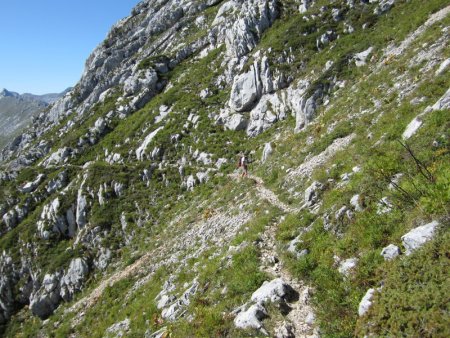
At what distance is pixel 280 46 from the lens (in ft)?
133

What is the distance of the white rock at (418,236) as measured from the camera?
7.92 m

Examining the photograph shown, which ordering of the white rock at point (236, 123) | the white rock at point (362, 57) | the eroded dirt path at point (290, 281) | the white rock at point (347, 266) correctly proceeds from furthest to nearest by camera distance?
the white rock at point (236, 123), the white rock at point (362, 57), the white rock at point (347, 266), the eroded dirt path at point (290, 281)

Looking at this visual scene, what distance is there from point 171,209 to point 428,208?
27.8 m

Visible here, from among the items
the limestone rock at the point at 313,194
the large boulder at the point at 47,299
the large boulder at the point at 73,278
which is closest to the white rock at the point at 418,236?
the limestone rock at the point at 313,194

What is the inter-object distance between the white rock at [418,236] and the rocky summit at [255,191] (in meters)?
0.05

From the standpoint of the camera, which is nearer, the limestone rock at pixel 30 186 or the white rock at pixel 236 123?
the white rock at pixel 236 123

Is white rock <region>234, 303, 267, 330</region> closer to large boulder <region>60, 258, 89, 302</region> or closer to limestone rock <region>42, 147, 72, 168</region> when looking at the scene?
large boulder <region>60, 258, 89, 302</region>

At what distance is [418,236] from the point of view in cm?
817

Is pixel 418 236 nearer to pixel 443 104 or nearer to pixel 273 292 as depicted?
pixel 273 292

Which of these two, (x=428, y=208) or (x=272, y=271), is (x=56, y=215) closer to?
(x=272, y=271)

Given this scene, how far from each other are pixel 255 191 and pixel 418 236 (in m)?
15.2

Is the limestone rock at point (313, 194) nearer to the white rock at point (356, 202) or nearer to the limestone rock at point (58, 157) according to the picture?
the white rock at point (356, 202)

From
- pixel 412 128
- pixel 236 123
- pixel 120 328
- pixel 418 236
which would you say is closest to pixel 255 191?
pixel 412 128

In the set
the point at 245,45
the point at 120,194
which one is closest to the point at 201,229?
the point at 120,194
